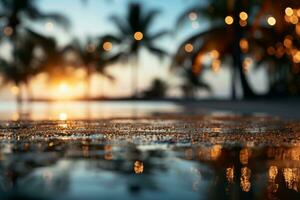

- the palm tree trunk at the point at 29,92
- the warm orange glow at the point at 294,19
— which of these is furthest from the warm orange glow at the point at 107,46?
the warm orange glow at the point at 294,19

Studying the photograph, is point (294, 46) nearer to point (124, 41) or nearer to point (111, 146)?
point (124, 41)

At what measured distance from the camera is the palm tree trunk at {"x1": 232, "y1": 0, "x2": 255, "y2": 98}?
32.4 metres

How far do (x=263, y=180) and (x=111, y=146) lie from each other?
362 centimetres

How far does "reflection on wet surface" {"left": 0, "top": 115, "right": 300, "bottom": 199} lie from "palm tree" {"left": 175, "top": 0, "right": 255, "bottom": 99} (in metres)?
22.7

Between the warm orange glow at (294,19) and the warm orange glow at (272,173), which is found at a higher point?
the warm orange glow at (294,19)

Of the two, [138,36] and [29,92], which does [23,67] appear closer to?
[29,92]

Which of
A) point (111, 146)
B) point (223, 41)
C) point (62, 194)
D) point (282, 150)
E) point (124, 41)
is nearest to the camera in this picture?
point (62, 194)

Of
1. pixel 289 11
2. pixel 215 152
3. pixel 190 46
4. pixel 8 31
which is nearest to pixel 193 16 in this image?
pixel 190 46

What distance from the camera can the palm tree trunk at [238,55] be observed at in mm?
32438

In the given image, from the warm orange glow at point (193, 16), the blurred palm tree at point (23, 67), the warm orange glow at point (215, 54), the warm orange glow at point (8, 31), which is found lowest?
the warm orange glow at point (215, 54)

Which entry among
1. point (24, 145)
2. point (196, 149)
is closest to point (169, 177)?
point (196, 149)

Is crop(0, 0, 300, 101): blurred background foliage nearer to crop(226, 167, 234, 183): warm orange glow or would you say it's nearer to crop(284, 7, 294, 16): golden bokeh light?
crop(284, 7, 294, 16): golden bokeh light

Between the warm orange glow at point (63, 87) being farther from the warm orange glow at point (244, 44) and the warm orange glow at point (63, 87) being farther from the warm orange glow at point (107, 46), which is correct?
the warm orange glow at point (244, 44)

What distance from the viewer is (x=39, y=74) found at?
2021 inches
